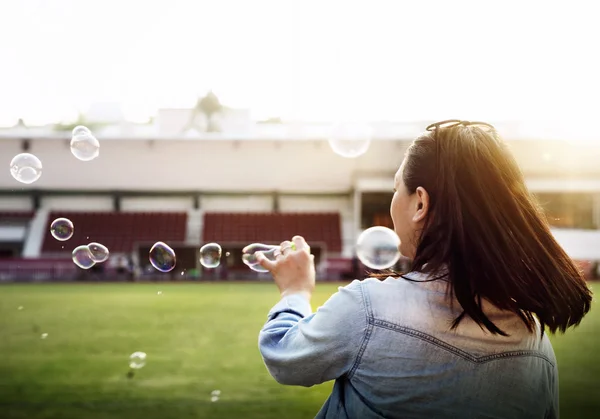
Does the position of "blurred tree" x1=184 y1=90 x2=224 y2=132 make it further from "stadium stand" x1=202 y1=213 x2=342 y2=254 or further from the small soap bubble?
the small soap bubble

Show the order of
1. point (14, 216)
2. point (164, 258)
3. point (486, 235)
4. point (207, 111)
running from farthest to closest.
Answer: point (207, 111)
point (14, 216)
point (164, 258)
point (486, 235)

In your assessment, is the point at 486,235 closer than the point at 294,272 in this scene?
Yes

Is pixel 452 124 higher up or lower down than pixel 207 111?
higher up

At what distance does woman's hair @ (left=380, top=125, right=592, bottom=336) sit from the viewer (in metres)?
1.11

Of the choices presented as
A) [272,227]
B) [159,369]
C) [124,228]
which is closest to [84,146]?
[159,369]

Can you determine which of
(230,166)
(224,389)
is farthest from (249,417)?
(230,166)

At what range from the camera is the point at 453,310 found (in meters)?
1.13

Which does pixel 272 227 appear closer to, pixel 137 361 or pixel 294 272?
pixel 137 361

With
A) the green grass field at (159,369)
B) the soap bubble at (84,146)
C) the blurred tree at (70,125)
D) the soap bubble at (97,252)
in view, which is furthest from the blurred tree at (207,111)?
the soap bubble at (97,252)

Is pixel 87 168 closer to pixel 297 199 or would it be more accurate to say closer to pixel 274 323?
pixel 297 199

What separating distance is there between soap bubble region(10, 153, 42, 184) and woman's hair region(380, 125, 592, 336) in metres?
5.10

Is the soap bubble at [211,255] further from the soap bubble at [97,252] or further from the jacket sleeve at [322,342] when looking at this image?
the jacket sleeve at [322,342]

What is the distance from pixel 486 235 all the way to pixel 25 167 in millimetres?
5345

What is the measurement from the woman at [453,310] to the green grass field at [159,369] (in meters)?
3.06
